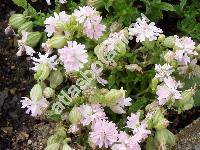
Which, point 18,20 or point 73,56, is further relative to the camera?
point 18,20

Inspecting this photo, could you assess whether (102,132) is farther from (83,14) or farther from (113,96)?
(83,14)

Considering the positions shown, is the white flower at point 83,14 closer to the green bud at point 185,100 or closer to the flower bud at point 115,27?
the flower bud at point 115,27

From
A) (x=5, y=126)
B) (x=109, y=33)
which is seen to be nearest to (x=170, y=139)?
(x=109, y=33)

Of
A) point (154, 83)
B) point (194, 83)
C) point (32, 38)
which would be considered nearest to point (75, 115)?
point (154, 83)

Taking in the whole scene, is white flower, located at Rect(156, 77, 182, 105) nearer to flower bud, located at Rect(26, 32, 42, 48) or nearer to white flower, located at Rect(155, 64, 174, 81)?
white flower, located at Rect(155, 64, 174, 81)

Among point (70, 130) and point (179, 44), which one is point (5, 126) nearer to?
point (70, 130)

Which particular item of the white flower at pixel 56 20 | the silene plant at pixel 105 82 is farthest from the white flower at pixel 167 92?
the white flower at pixel 56 20

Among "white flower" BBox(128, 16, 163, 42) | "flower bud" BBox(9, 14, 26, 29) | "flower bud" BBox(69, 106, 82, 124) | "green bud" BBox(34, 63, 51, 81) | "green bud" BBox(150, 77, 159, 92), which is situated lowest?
"flower bud" BBox(69, 106, 82, 124)

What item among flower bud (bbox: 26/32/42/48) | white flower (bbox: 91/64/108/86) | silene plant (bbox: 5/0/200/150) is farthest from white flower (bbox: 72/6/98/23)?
flower bud (bbox: 26/32/42/48)
